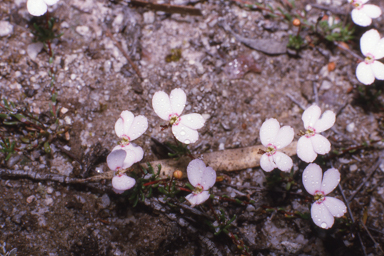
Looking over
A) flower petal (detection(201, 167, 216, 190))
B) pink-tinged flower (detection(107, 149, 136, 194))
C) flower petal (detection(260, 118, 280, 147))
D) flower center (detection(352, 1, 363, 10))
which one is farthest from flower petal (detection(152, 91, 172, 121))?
flower center (detection(352, 1, 363, 10))

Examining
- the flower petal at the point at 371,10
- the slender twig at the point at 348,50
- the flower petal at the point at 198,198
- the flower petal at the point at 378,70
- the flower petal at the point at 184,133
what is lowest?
the flower petal at the point at 198,198

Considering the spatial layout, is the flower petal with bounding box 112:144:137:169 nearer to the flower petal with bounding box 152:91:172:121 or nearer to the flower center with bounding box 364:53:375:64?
the flower petal with bounding box 152:91:172:121

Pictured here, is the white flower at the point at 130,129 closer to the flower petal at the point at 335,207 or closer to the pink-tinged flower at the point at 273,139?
the pink-tinged flower at the point at 273,139

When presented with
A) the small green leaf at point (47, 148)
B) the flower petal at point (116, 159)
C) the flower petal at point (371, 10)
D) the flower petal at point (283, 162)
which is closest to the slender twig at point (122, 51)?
the flower petal at point (116, 159)

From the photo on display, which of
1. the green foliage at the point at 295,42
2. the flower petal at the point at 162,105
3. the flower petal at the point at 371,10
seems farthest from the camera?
the green foliage at the point at 295,42

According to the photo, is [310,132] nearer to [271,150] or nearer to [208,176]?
[271,150]

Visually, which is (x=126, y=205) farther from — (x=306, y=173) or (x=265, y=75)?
(x=265, y=75)
